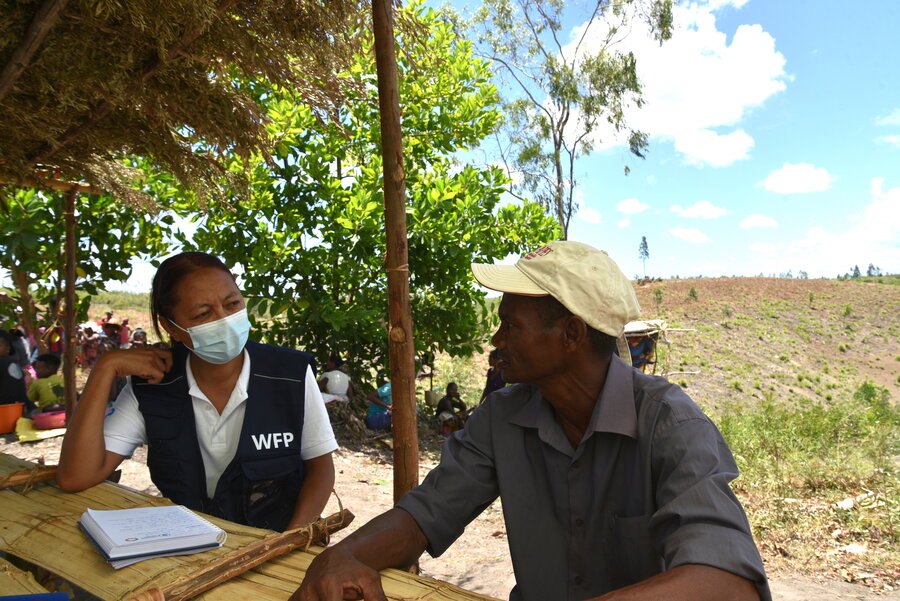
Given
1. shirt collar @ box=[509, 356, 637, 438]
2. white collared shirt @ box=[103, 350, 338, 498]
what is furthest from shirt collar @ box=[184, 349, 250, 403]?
shirt collar @ box=[509, 356, 637, 438]

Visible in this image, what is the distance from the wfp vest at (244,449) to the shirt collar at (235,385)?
0.01m

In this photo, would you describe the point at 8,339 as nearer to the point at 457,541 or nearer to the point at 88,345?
the point at 457,541

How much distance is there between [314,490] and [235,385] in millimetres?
480

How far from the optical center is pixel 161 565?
1.57 meters

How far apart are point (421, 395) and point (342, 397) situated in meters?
2.90

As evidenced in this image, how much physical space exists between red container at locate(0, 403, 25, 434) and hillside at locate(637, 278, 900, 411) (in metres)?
16.4

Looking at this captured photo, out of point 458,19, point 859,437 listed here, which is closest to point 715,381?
point 859,437

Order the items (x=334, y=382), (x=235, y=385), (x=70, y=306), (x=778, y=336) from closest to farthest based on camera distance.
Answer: (x=235, y=385)
(x=70, y=306)
(x=334, y=382)
(x=778, y=336)

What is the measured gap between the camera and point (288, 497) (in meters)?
2.33

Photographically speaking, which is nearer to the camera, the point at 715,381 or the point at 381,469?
the point at 381,469

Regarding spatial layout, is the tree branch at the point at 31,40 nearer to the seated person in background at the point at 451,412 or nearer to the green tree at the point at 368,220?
the green tree at the point at 368,220

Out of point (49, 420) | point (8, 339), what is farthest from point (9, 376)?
point (49, 420)

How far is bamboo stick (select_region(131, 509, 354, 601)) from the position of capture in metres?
1.38

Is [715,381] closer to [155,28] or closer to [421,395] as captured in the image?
[421,395]
